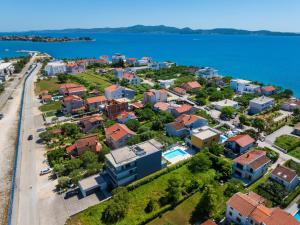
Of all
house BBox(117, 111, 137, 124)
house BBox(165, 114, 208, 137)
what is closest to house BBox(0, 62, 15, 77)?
house BBox(117, 111, 137, 124)

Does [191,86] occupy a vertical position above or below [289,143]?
above

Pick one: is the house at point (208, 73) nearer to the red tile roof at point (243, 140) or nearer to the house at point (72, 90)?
the house at point (72, 90)

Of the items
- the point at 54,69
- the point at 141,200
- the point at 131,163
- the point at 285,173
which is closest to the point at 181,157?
the point at 131,163

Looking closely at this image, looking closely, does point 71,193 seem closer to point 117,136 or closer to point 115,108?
point 117,136

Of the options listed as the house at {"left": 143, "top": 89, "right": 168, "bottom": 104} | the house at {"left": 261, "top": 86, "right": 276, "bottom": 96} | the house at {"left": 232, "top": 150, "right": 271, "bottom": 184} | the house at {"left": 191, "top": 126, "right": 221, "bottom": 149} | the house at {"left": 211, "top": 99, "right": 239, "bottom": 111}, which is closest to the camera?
the house at {"left": 232, "top": 150, "right": 271, "bottom": 184}

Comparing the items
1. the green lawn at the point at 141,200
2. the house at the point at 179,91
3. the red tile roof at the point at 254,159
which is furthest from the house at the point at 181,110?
the red tile roof at the point at 254,159

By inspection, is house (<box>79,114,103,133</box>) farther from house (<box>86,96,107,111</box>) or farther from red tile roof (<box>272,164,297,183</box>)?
red tile roof (<box>272,164,297,183</box>)

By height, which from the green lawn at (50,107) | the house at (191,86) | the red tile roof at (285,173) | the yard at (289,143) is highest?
the house at (191,86)
